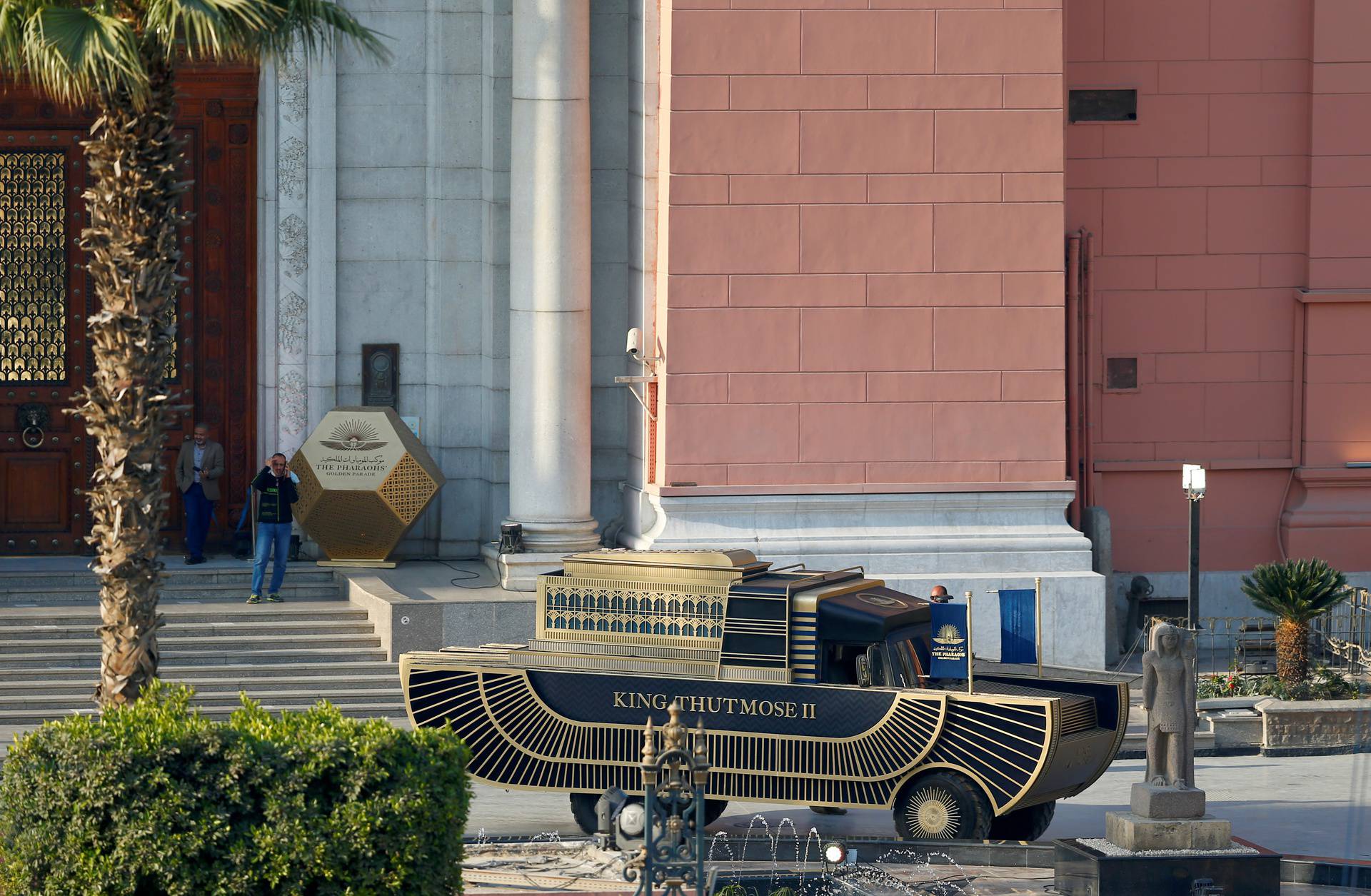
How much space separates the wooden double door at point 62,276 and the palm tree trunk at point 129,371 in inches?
375

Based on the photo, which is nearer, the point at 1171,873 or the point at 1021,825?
the point at 1171,873

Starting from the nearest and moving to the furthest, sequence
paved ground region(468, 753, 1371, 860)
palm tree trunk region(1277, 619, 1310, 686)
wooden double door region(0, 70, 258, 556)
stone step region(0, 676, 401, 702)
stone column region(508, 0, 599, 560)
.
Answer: paved ground region(468, 753, 1371, 860)
stone step region(0, 676, 401, 702)
palm tree trunk region(1277, 619, 1310, 686)
stone column region(508, 0, 599, 560)
wooden double door region(0, 70, 258, 556)

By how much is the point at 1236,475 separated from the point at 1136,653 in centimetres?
250

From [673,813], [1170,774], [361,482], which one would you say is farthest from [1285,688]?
[673,813]

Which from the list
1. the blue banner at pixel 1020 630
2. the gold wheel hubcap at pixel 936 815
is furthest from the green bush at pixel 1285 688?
the gold wheel hubcap at pixel 936 815

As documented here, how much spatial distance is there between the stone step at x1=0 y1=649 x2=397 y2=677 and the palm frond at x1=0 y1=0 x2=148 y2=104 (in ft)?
25.8

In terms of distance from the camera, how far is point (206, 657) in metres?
21.4

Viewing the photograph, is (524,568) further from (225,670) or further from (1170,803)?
(1170,803)

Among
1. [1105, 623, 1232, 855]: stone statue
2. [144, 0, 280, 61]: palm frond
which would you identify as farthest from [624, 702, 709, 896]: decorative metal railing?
[144, 0, 280, 61]: palm frond

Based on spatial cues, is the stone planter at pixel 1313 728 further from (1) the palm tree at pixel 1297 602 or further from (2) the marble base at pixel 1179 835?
(2) the marble base at pixel 1179 835

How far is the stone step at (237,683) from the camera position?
2081cm

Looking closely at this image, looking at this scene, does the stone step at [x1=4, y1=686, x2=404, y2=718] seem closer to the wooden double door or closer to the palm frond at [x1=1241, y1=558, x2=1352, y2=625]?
the wooden double door

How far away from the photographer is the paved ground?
17.4 m

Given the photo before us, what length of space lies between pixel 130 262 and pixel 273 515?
749 centimetres
